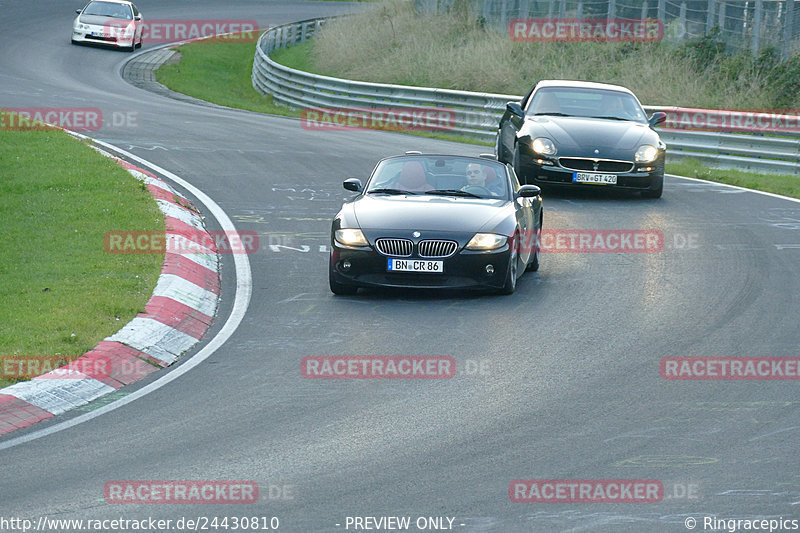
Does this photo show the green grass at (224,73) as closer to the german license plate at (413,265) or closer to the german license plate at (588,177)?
the german license plate at (588,177)

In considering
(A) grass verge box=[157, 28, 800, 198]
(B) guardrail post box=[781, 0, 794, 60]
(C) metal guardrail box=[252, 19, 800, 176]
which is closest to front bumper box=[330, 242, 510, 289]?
(A) grass verge box=[157, 28, 800, 198]

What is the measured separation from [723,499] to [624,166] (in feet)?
37.4

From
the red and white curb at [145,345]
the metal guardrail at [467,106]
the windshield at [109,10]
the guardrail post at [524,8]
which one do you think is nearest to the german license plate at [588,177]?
the metal guardrail at [467,106]

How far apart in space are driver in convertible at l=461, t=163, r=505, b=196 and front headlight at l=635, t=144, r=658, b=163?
16.4 feet

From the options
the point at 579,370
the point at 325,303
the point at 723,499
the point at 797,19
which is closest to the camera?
the point at 723,499

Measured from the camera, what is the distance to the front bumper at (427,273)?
37.1 feet

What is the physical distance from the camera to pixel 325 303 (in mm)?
11297

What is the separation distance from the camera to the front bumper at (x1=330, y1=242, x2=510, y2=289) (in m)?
11.3

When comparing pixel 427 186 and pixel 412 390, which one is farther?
pixel 427 186

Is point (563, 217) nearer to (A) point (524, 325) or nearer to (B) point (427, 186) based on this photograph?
(B) point (427, 186)

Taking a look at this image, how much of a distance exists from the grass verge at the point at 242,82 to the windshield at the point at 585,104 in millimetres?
2633

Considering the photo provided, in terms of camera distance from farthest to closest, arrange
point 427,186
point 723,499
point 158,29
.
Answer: point 158,29, point 427,186, point 723,499

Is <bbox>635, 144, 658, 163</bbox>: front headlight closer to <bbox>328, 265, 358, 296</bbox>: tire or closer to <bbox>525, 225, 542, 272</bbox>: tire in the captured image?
<bbox>525, 225, 542, 272</bbox>: tire

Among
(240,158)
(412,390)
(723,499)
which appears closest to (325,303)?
(412,390)
